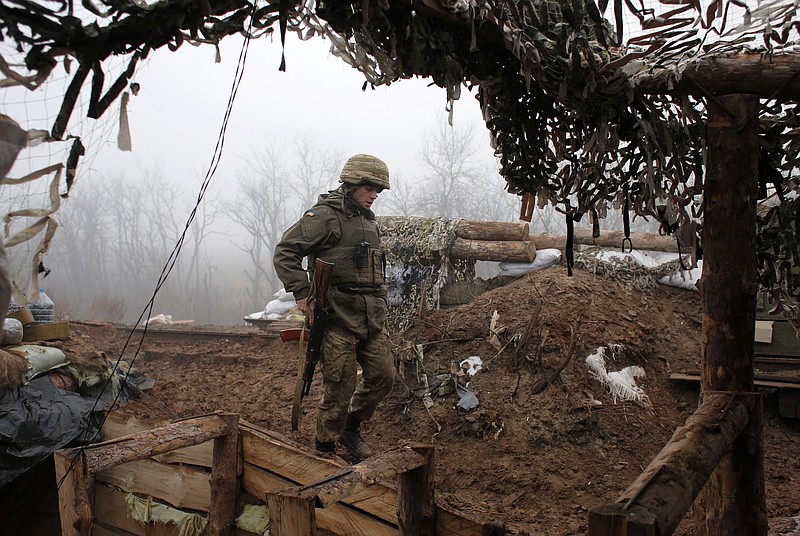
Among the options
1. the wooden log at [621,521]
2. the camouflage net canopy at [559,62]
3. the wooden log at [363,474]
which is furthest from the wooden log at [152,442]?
the wooden log at [621,521]

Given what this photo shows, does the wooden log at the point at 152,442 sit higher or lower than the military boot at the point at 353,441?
higher

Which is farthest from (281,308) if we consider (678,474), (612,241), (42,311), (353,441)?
(678,474)

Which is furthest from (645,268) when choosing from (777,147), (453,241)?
(777,147)

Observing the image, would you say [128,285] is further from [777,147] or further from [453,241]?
[777,147]

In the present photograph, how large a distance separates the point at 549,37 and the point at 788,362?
4.95 metres

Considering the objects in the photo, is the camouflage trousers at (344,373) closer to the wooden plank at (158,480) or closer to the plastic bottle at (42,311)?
the wooden plank at (158,480)

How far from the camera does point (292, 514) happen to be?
1.76 meters

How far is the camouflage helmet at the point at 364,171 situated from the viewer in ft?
13.0

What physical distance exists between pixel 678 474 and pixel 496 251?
5.82 m

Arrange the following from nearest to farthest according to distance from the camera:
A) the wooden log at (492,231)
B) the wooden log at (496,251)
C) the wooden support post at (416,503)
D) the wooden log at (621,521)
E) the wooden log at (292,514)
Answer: the wooden log at (621,521) → the wooden log at (292,514) → the wooden support post at (416,503) → the wooden log at (496,251) → the wooden log at (492,231)

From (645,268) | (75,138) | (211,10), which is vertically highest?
(211,10)

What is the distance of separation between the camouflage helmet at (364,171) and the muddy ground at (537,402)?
88.5 inches

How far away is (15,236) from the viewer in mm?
1395

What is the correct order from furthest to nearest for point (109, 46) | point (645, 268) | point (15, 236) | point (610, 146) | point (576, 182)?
1. point (645, 268)
2. point (576, 182)
3. point (610, 146)
4. point (109, 46)
5. point (15, 236)
